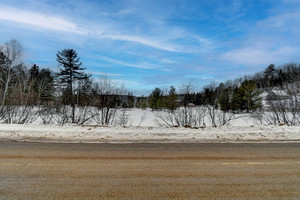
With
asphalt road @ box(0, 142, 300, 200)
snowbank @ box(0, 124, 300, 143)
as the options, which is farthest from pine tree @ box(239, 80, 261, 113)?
asphalt road @ box(0, 142, 300, 200)

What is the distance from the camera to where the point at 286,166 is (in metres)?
4.87

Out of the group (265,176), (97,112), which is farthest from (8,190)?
(97,112)

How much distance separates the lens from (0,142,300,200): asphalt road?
3.44 m

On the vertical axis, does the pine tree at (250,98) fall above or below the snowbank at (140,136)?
above

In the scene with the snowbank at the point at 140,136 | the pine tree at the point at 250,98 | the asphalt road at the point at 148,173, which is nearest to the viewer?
the asphalt road at the point at 148,173

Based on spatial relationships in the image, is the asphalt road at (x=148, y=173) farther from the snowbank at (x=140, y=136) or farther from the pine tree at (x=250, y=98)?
the pine tree at (x=250, y=98)

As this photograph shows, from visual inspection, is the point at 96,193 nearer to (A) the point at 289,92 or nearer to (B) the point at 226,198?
(B) the point at 226,198

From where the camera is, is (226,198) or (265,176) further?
(265,176)

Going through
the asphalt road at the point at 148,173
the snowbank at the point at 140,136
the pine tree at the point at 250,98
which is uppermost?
the pine tree at the point at 250,98

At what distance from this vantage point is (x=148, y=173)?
4.39 meters

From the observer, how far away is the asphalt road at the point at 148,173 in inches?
136

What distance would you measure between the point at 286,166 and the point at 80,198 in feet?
17.7

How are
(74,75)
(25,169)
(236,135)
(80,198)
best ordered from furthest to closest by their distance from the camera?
(74,75), (236,135), (25,169), (80,198)

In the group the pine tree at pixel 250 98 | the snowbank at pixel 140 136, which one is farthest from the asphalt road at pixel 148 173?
the pine tree at pixel 250 98
